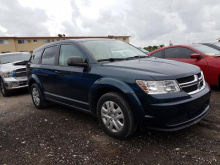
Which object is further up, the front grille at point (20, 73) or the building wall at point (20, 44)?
the building wall at point (20, 44)

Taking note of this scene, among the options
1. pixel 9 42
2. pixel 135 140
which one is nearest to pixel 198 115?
pixel 135 140

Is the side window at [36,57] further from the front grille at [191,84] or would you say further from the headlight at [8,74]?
the front grille at [191,84]

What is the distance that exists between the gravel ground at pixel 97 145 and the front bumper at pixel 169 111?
0.37 meters

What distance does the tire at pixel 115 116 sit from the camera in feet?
8.82

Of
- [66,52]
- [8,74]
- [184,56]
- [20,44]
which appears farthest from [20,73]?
[20,44]

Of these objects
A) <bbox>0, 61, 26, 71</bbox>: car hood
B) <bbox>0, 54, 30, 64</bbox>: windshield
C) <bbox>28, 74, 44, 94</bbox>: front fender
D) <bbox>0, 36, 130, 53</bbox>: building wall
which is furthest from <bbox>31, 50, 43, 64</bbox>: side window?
<bbox>0, 36, 130, 53</bbox>: building wall

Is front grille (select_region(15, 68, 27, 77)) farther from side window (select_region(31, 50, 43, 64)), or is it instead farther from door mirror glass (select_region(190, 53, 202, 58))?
door mirror glass (select_region(190, 53, 202, 58))

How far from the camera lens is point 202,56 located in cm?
538

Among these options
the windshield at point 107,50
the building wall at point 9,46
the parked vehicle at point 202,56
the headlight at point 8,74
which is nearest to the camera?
the windshield at point 107,50

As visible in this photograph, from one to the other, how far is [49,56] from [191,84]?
314cm

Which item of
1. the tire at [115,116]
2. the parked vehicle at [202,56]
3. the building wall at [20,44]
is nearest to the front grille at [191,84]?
the tire at [115,116]

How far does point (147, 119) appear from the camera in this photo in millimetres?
2533

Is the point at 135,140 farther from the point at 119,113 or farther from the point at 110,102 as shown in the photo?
the point at 110,102

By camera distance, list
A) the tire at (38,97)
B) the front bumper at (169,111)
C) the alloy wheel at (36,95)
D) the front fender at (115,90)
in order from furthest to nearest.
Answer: the alloy wheel at (36,95) → the tire at (38,97) → the front fender at (115,90) → the front bumper at (169,111)
